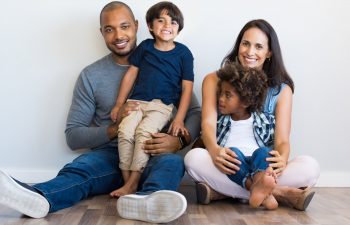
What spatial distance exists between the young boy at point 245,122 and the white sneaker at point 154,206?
1.12 feet

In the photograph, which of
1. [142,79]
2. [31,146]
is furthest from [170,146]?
[31,146]

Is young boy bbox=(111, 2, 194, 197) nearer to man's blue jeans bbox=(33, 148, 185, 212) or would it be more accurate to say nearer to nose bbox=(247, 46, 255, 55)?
man's blue jeans bbox=(33, 148, 185, 212)

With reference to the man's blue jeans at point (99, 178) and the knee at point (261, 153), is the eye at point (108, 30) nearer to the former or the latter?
the man's blue jeans at point (99, 178)

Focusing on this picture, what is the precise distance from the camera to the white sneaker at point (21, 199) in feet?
4.81

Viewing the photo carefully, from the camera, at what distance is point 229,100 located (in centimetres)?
186

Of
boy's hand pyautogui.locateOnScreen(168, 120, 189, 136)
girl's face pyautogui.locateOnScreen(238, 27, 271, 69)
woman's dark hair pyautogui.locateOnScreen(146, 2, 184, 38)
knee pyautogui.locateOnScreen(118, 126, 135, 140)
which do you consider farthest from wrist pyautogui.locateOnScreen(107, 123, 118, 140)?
girl's face pyautogui.locateOnScreen(238, 27, 271, 69)

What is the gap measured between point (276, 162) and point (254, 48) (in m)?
0.47

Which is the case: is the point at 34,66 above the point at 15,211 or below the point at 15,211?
above

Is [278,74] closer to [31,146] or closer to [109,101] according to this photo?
[109,101]

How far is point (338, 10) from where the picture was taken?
224 cm

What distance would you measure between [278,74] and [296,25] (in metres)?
0.39

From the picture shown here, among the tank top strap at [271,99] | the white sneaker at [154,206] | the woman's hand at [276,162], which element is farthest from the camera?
the tank top strap at [271,99]

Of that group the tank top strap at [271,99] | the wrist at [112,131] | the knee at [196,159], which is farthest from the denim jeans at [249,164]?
the wrist at [112,131]

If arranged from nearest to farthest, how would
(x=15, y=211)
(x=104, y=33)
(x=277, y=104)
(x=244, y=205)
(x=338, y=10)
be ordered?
(x=15, y=211)
(x=244, y=205)
(x=277, y=104)
(x=104, y=33)
(x=338, y=10)
